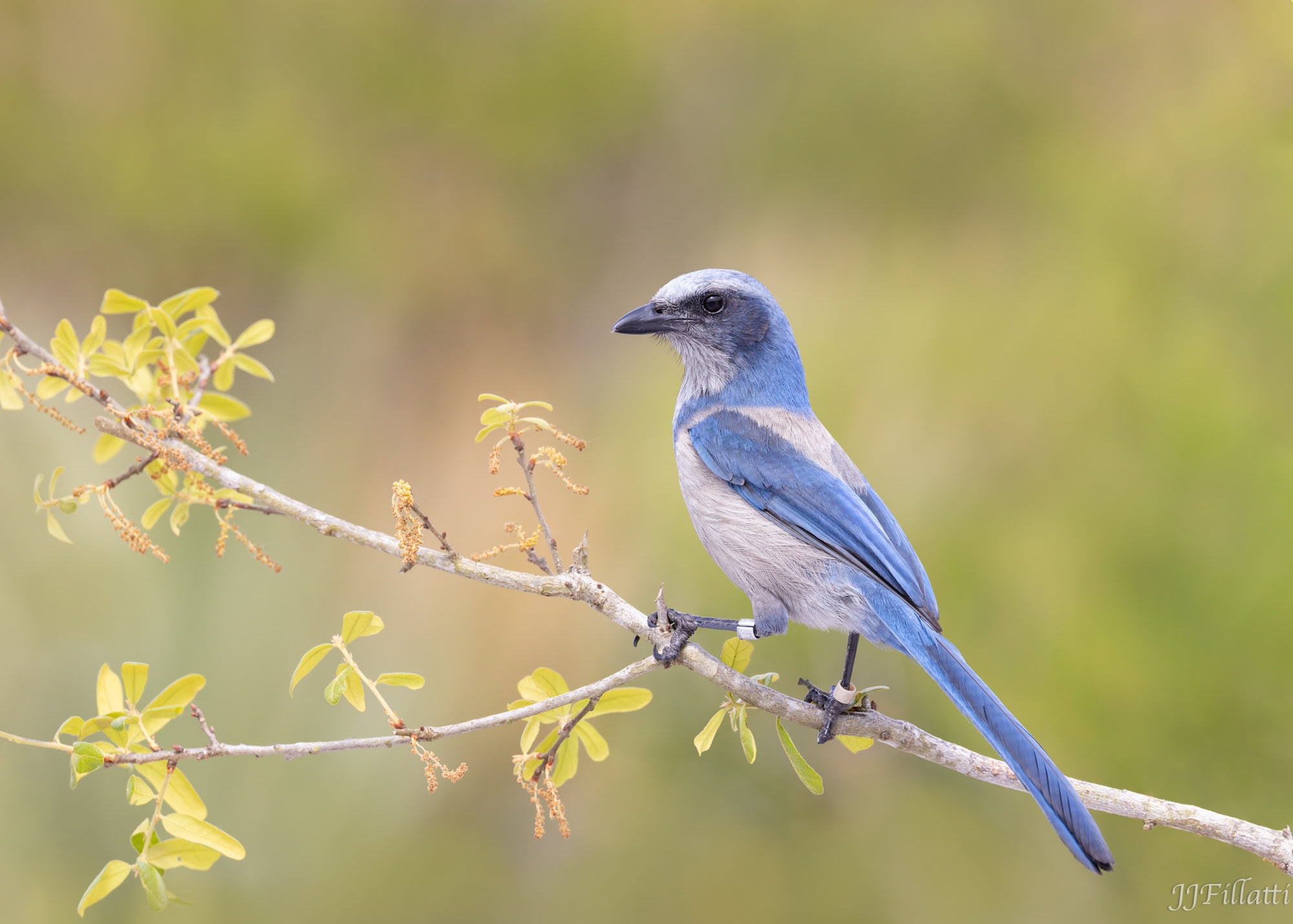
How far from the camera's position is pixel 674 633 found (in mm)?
1671

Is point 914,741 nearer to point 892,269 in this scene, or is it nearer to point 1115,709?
point 1115,709

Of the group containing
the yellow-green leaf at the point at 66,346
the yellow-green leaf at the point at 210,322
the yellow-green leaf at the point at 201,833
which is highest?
the yellow-green leaf at the point at 210,322

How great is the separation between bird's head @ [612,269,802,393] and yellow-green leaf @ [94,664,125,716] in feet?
3.69

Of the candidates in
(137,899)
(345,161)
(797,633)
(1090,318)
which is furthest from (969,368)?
(137,899)

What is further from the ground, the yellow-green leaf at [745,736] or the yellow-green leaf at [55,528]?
the yellow-green leaf at [55,528]

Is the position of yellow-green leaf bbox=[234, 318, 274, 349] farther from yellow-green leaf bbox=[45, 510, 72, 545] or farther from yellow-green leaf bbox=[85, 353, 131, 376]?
yellow-green leaf bbox=[45, 510, 72, 545]

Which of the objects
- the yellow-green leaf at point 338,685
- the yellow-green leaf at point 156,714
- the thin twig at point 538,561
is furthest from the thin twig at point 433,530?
the yellow-green leaf at point 156,714

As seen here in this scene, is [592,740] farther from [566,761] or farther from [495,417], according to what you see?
[495,417]

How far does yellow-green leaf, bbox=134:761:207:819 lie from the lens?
1.51m

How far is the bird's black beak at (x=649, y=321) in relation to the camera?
6.89 feet

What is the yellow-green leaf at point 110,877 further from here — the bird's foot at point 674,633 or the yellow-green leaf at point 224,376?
the yellow-green leaf at point 224,376

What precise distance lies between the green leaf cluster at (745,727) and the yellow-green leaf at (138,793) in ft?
2.72

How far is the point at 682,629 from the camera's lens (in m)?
1.67

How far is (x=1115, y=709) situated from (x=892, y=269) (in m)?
1.76
